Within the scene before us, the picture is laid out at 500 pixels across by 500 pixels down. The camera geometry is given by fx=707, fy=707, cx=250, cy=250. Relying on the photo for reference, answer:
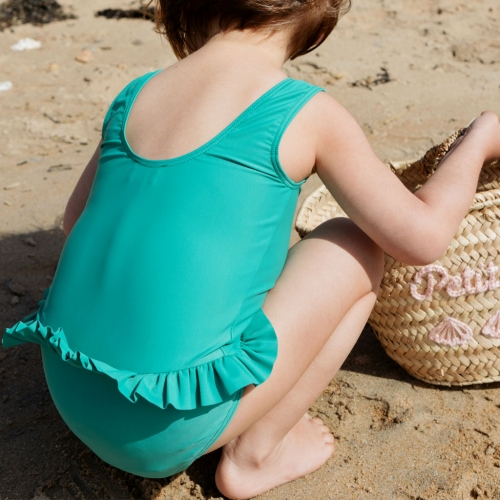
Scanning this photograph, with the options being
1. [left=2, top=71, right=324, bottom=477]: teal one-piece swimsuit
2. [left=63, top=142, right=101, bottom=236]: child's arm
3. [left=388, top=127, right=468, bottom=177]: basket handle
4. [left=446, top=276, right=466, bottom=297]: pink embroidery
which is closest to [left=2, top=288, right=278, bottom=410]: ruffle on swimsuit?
[left=2, top=71, right=324, bottom=477]: teal one-piece swimsuit

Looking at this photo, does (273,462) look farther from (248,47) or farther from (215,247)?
(248,47)

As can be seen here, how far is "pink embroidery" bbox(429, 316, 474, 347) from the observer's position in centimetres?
168

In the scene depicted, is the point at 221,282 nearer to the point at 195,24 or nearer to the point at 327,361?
the point at 327,361

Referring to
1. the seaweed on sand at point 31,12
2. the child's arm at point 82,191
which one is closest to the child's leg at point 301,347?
the child's arm at point 82,191

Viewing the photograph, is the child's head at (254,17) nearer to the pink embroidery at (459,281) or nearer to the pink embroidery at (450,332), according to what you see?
the pink embroidery at (459,281)

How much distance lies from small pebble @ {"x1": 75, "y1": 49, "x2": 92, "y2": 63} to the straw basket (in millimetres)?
2608

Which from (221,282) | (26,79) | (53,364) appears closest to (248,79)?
(221,282)

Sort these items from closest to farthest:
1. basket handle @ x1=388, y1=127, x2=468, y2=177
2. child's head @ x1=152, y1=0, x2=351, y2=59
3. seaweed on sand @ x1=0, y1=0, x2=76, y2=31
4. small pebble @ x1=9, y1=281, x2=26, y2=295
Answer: child's head @ x1=152, y1=0, x2=351, y2=59, basket handle @ x1=388, y1=127, x2=468, y2=177, small pebble @ x1=9, y1=281, x2=26, y2=295, seaweed on sand @ x1=0, y1=0, x2=76, y2=31

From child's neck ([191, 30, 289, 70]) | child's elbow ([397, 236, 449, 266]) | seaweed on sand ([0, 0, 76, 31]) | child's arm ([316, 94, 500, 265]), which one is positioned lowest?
seaweed on sand ([0, 0, 76, 31])

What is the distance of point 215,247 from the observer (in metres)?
1.25

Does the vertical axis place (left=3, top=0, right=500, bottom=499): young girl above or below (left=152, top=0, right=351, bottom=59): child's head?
below

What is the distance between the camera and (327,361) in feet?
4.96

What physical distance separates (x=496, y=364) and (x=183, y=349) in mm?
897

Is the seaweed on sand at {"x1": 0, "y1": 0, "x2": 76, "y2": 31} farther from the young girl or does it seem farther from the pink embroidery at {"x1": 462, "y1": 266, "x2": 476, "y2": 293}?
the pink embroidery at {"x1": 462, "y1": 266, "x2": 476, "y2": 293}
